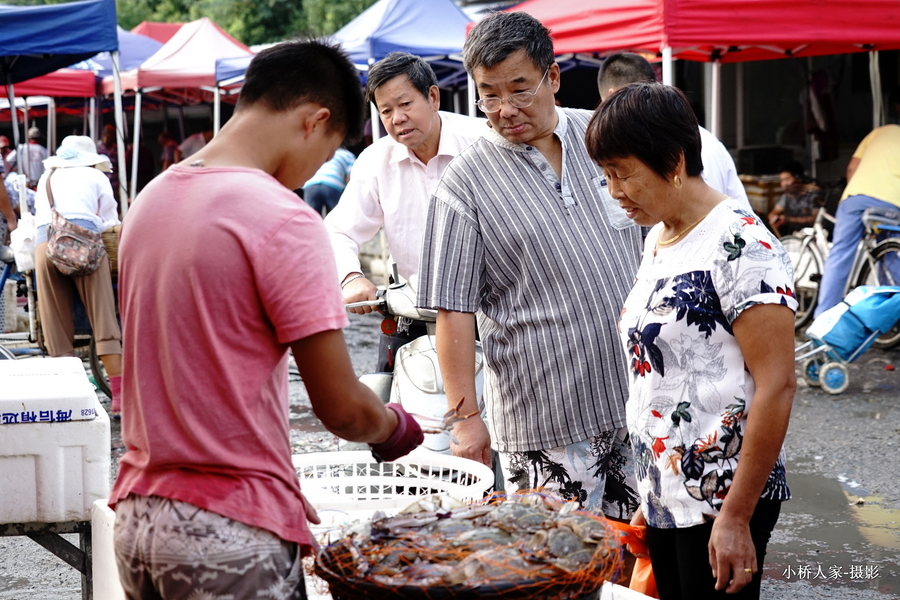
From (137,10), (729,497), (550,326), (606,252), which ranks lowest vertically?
(729,497)

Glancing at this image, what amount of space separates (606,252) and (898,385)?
16.9 ft

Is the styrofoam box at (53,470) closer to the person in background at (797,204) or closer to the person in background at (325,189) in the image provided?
the person in background at (797,204)

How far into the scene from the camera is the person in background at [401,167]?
3.87 metres

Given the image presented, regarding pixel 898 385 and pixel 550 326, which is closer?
pixel 550 326

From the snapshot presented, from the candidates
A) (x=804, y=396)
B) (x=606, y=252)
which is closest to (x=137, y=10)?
(x=804, y=396)

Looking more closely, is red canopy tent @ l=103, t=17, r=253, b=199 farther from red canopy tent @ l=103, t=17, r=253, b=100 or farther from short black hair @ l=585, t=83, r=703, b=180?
short black hair @ l=585, t=83, r=703, b=180

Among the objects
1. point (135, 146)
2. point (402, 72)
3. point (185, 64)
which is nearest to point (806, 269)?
point (402, 72)

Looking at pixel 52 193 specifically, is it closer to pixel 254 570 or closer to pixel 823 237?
pixel 254 570

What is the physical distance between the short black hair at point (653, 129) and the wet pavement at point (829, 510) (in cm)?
233

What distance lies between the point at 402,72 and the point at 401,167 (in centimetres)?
37

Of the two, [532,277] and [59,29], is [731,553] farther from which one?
[59,29]

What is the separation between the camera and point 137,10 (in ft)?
94.2

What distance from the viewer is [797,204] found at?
32.7ft

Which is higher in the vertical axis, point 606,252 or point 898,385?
point 606,252
